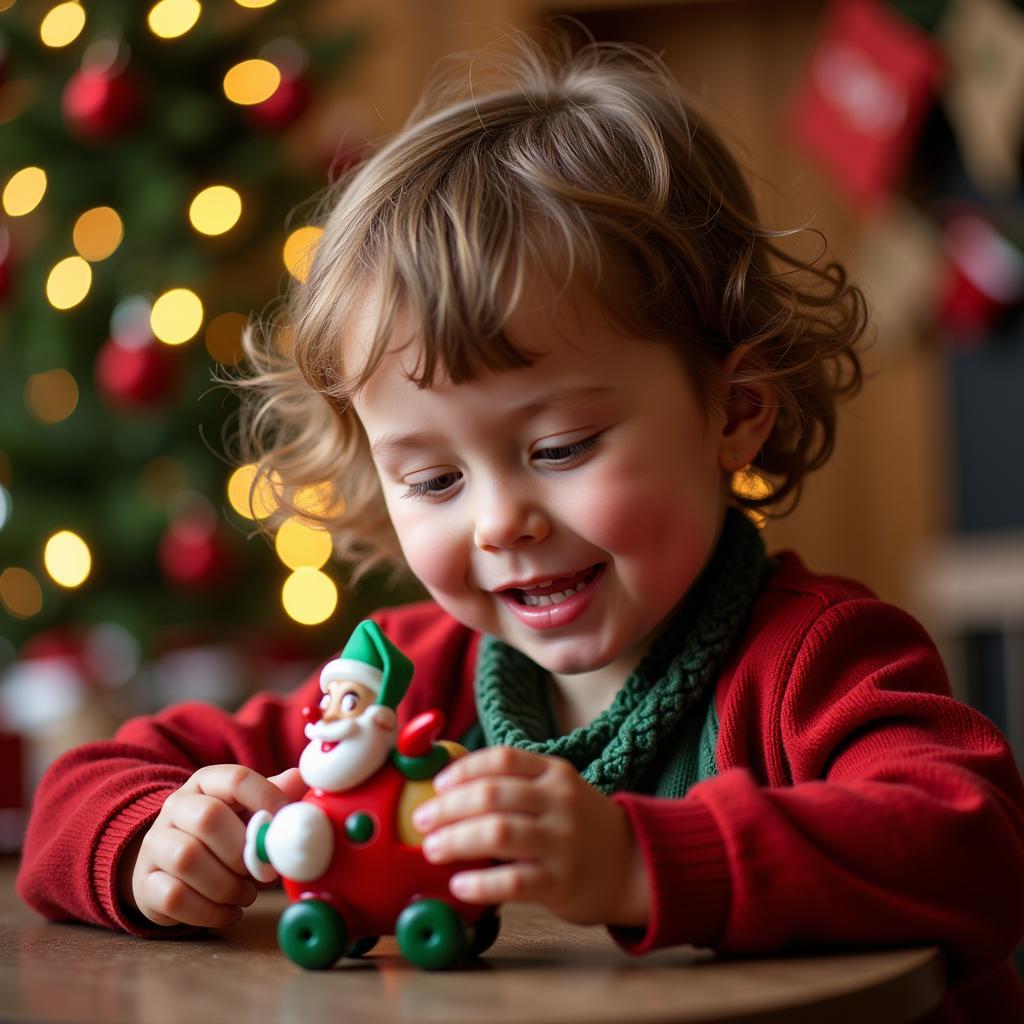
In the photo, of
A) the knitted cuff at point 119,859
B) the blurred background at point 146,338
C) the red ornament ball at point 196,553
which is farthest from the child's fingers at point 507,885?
the red ornament ball at point 196,553

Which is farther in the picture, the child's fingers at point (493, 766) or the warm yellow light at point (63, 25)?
the warm yellow light at point (63, 25)

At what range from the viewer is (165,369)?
2.01 meters

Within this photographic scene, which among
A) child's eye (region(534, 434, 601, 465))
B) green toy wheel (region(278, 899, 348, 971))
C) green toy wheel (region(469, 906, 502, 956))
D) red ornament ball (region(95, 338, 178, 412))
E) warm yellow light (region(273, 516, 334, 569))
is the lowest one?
warm yellow light (region(273, 516, 334, 569))

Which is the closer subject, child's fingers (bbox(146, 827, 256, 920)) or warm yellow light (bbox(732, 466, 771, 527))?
child's fingers (bbox(146, 827, 256, 920))

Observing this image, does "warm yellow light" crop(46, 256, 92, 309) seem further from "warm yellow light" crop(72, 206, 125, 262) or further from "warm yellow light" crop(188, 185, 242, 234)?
"warm yellow light" crop(188, 185, 242, 234)

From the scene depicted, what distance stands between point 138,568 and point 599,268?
5.00 ft

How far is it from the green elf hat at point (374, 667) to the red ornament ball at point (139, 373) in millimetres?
1399

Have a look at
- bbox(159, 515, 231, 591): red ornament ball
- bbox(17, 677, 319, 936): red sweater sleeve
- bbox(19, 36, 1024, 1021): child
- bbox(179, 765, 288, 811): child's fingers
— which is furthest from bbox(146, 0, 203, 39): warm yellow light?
bbox(179, 765, 288, 811): child's fingers

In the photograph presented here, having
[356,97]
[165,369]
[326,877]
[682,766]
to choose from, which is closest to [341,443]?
[682,766]

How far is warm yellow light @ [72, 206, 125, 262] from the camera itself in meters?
2.22

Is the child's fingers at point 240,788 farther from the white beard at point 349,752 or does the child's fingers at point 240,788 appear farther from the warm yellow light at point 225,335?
the warm yellow light at point 225,335

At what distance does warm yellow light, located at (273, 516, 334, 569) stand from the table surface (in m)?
1.46

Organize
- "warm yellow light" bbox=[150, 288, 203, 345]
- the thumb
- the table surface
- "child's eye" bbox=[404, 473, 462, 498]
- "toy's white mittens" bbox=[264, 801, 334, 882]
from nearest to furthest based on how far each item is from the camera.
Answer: the table surface, "toy's white mittens" bbox=[264, 801, 334, 882], the thumb, "child's eye" bbox=[404, 473, 462, 498], "warm yellow light" bbox=[150, 288, 203, 345]

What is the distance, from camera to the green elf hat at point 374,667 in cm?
67
